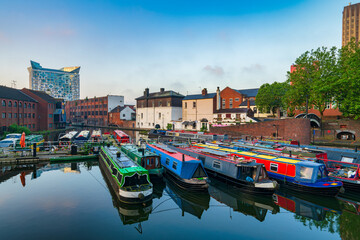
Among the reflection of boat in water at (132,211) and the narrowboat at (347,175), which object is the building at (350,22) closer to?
the narrowboat at (347,175)

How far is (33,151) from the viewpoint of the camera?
25.8 m

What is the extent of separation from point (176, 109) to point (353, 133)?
43966 millimetres

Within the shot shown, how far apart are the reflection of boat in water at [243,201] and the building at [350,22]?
134471 millimetres

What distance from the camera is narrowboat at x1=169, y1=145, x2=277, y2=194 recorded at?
15.8 metres

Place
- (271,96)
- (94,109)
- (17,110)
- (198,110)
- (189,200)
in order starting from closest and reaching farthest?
(189,200) → (271,96) → (17,110) → (198,110) → (94,109)

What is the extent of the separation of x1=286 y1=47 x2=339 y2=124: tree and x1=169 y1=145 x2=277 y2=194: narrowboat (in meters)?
25.5

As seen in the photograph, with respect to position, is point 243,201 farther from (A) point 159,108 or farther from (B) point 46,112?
(B) point 46,112

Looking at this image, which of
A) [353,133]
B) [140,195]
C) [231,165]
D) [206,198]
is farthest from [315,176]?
[353,133]

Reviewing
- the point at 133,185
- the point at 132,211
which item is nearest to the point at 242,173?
the point at 133,185

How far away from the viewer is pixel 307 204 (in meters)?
15.5

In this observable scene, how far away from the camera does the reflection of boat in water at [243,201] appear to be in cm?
1458

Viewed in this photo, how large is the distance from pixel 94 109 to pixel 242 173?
91756 mm

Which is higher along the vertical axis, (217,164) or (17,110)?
(17,110)

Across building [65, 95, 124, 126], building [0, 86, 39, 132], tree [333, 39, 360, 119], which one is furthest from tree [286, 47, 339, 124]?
building [65, 95, 124, 126]
